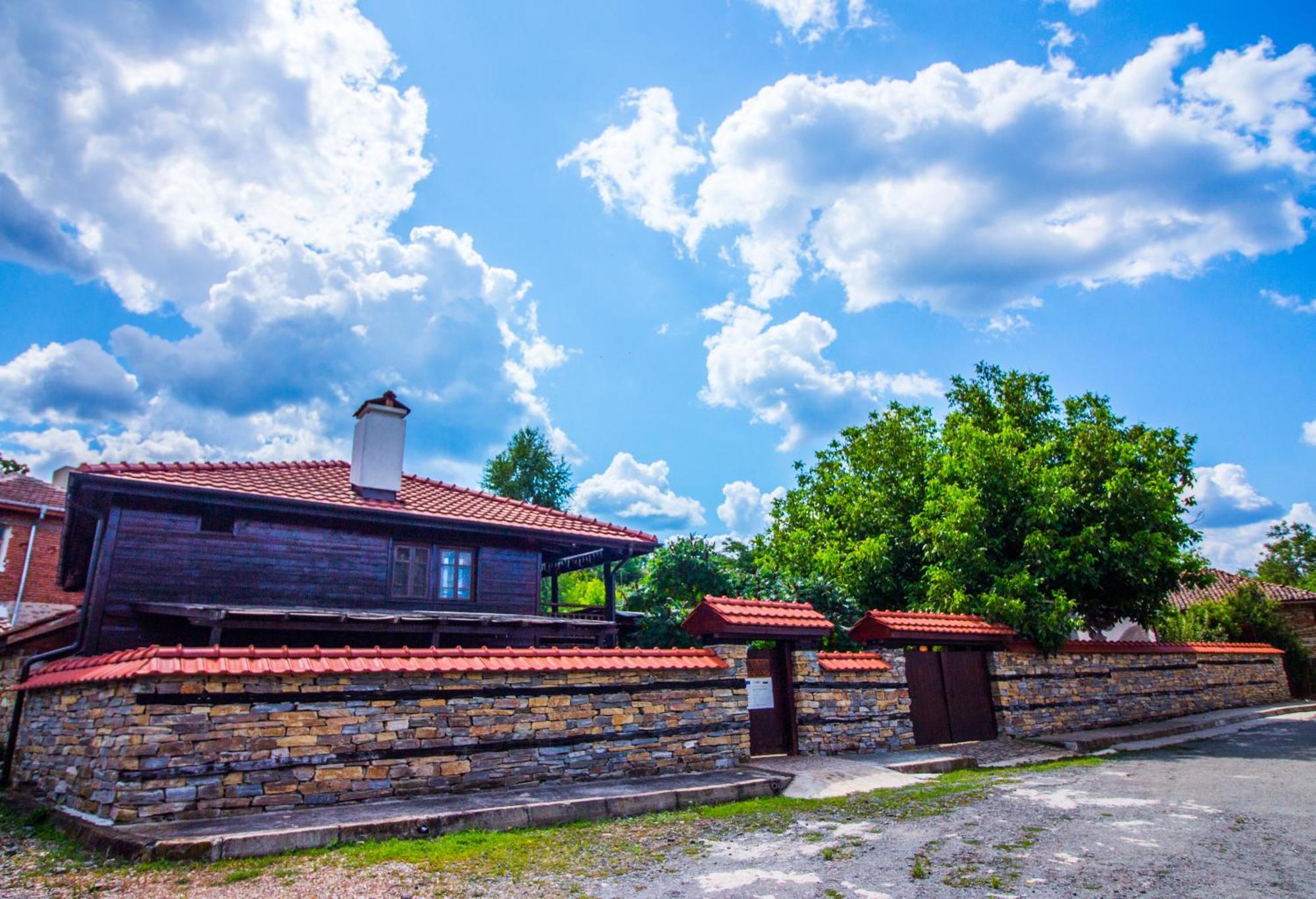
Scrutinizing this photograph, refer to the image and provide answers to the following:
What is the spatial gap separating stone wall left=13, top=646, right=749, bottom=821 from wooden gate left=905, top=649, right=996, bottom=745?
4139mm

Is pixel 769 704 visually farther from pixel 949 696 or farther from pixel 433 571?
Result: pixel 433 571

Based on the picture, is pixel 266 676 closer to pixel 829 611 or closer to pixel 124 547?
pixel 124 547

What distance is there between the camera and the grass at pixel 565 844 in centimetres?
548

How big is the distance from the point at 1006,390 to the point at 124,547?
2312 centimetres

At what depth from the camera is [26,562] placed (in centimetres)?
2398

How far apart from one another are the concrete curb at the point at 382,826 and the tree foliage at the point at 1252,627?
81.6 feet

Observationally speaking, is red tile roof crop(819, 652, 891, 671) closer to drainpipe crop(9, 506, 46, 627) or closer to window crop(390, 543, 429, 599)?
window crop(390, 543, 429, 599)

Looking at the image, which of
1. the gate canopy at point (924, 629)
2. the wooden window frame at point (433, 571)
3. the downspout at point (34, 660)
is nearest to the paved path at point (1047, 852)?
the gate canopy at point (924, 629)

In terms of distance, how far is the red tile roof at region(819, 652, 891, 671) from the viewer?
11.6 metres

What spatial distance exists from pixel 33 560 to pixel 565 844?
2626 centimetres

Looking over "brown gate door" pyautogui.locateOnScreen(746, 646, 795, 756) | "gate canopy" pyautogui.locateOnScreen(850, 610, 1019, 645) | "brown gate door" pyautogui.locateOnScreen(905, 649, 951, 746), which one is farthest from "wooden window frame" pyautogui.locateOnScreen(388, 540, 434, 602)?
"brown gate door" pyautogui.locateOnScreen(905, 649, 951, 746)

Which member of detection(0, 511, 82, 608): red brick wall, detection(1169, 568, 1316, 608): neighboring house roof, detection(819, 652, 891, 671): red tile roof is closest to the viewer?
detection(819, 652, 891, 671): red tile roof

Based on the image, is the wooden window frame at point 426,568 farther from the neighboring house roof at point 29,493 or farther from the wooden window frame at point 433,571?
the neighboring house roof at point 29,493

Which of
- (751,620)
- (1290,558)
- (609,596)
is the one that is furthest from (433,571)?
(1290,558)
